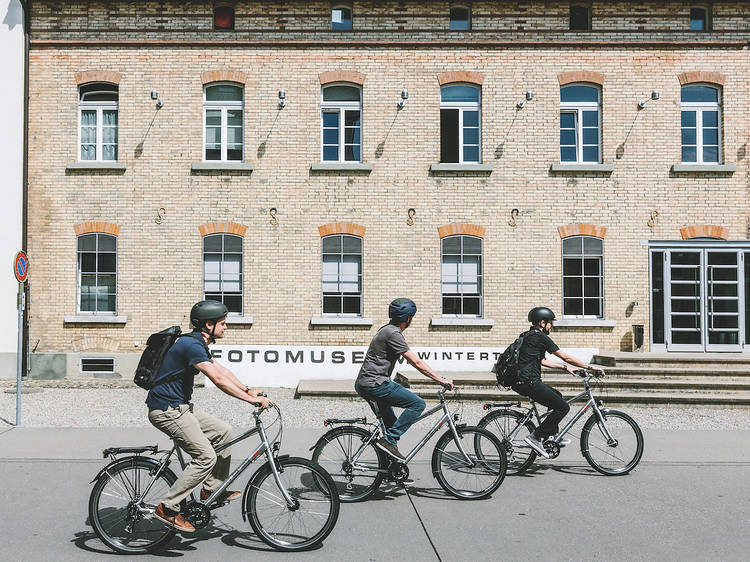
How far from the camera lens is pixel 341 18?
51.3 feet

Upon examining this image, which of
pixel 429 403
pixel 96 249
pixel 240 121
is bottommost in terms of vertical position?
pixel 429 403

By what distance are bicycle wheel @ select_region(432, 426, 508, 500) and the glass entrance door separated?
10372 mm

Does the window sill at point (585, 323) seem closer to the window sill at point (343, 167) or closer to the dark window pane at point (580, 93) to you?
the dark window pane at point (580, 93)

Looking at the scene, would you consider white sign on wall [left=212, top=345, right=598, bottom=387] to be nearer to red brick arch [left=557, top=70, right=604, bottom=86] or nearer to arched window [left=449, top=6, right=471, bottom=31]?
red brick arch [left=557, top=70, right=604, bottom=86]

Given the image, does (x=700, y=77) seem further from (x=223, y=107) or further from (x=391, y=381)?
(x=391, y=381)

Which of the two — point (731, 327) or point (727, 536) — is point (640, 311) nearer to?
point (731, 327)

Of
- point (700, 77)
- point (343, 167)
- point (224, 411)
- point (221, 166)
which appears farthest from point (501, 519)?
point (700, 77)

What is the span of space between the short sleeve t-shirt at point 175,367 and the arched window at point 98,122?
11826 mm

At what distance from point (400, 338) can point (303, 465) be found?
71.7 inches

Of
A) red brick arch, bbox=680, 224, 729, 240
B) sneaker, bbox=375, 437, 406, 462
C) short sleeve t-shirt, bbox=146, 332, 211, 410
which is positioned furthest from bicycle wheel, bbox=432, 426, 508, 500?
red brick arch, bbox=680, 224, 729, 240

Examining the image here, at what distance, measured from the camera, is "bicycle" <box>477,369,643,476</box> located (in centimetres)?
731

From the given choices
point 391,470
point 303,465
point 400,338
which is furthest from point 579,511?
point 303,465

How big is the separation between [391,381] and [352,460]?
81 cm

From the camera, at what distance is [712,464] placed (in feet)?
26.7
